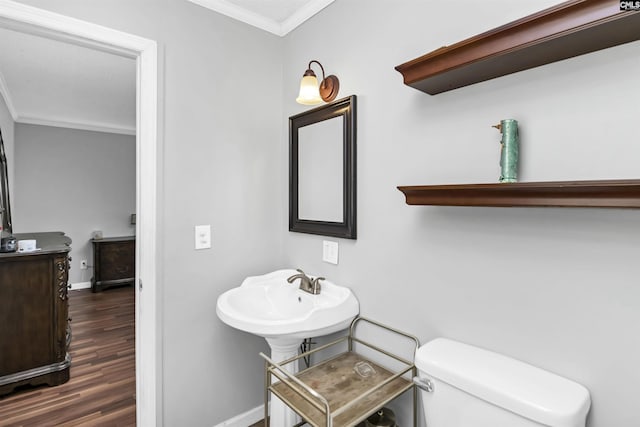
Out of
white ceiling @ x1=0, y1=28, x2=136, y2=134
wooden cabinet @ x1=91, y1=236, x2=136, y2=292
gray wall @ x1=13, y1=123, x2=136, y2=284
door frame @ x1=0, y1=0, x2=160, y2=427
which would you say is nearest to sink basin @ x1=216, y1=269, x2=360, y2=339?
door frame @ x1=0, y1=0, x2=160, y2=427

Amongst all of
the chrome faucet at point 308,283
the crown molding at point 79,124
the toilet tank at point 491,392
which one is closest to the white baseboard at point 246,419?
the chrome faucet at point 308,283

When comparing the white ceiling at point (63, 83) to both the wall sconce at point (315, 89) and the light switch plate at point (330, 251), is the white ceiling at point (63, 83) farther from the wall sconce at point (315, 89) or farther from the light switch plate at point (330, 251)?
the light switch plate at point (330, 251)

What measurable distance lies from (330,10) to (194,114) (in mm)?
896

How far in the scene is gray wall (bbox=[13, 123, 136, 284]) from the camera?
4336 millimetres

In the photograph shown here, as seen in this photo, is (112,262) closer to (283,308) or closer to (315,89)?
(283,308)

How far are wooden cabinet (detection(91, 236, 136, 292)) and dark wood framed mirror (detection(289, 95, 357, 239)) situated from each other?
156 inches

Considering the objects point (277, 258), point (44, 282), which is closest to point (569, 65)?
point (277, 258)

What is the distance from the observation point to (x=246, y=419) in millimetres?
1896

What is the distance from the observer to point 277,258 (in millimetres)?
2051

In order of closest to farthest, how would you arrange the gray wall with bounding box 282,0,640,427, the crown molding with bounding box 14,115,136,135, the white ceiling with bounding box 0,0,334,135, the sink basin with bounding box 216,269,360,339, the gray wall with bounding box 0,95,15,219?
the gray wall with bounding box 282,0,640,427 → the sink basin with bounding box 216,269,360,339 → the white ceiling with bounding box 0,0,334,135 → the gray wall with bounding box 0,95,15,219 → the crown molding with bounding box 14,115,136,135

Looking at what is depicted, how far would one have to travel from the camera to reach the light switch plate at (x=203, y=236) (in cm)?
172

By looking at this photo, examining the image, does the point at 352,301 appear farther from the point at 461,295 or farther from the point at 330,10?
the point at 330,10

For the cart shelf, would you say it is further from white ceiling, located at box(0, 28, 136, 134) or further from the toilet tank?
white ceiling, located at box(0, 28, 136, 134)

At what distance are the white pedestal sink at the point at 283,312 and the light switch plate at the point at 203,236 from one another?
0.29 metres
